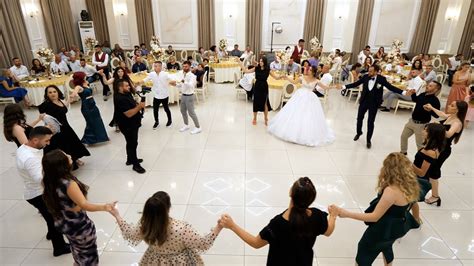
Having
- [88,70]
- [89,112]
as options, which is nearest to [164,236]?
[89,112]

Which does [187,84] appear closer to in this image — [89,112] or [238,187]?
[89,112]

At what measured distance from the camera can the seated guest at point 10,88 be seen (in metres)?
7.52

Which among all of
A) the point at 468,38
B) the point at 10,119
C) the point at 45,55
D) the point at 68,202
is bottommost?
the point at 68,202

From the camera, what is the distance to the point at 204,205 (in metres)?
3.94

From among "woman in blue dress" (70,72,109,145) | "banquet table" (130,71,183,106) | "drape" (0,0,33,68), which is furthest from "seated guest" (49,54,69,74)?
"woman in blue dress" (70,72,109,145)

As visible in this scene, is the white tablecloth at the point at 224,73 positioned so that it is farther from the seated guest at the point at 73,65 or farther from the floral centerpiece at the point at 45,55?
the floral centerpiece at the point at 45,55

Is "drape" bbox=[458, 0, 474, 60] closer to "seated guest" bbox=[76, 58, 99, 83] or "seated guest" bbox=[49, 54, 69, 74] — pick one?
"seated guest" bbox=[76, 58, 99, 83]

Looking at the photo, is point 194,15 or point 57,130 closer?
point 57,130

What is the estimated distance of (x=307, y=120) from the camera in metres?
5.86

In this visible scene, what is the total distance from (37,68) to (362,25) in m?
11.7

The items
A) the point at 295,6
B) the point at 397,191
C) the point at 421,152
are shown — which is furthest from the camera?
the point at 295,6

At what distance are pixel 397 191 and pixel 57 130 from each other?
4249 mm

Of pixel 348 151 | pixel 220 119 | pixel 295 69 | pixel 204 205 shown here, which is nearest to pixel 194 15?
pixel 295 69

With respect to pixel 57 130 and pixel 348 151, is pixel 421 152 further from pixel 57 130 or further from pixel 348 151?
pixel 57 130
